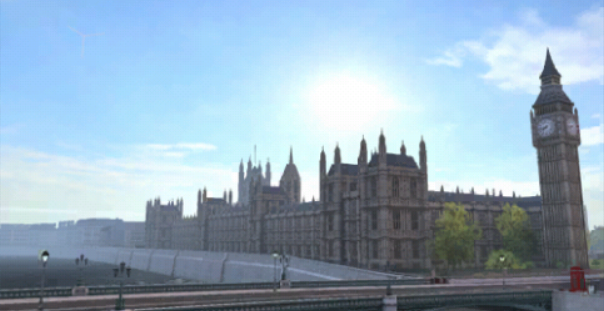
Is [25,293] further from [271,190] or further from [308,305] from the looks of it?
[271,190]

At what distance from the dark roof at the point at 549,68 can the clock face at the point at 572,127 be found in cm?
832

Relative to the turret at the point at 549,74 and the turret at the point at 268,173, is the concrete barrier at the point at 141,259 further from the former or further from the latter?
the turret at the point at 549,74

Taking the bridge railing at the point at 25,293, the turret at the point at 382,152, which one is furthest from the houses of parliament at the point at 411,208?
the bridge railing at the point at 25,293

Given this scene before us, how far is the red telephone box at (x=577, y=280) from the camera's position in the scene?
132 feet

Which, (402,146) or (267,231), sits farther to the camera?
(267,231)

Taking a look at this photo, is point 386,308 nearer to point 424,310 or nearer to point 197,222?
point 424,310

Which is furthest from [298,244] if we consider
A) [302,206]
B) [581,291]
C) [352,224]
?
[581,291]

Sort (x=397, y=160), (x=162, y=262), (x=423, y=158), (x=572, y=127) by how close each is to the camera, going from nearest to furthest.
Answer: (x=397, y=160) → (x=423, y=158) → (x=572, y=127) → (x=162, y=262)

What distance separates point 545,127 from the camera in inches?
2886

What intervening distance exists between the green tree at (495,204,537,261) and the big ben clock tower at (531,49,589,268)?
13.0 ft

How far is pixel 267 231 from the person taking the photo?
106000mm

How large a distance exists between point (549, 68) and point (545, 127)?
10402mm

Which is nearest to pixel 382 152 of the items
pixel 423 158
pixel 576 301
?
pixel 423 158

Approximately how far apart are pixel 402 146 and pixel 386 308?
1672 inches
